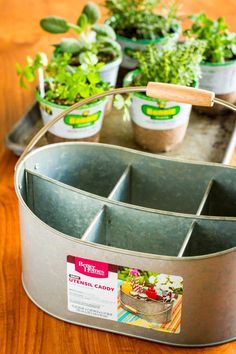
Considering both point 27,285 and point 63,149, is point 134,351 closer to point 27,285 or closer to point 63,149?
point 27,285

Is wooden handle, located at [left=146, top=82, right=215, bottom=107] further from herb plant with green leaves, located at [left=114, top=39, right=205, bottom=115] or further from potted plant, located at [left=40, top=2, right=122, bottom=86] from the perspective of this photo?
potted plant, located at [left=40, top=2, right=122, bottom=86]

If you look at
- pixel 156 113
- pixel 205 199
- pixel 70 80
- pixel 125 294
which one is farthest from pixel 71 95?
pixel 125 294

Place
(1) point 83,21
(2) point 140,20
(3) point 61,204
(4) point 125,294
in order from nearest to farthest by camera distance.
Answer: (4) point 125,294
(3) point 61,204
(1) point 83,21
(2) point 140,20

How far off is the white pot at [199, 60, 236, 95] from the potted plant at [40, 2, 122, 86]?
169mm

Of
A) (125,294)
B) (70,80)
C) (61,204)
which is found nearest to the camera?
(125,294)

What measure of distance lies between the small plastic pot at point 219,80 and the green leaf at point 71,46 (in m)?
0.24

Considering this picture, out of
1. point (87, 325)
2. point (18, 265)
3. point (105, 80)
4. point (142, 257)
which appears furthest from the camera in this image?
point (105, 80)

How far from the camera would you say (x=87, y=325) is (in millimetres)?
1146

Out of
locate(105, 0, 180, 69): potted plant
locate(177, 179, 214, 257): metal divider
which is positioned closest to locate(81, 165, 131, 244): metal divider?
locate(177, 179, 214, 257): metal divider

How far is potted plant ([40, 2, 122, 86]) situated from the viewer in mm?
1591

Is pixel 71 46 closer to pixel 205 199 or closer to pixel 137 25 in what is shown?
pixel 137 25

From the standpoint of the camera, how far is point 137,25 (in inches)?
67.6

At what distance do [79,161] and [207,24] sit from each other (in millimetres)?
511

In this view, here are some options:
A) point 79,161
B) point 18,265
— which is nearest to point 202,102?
point 79,161
